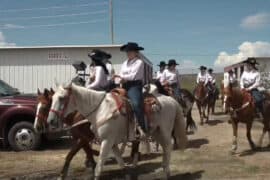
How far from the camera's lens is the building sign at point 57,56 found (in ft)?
69.6

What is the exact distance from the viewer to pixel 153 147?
12.2m

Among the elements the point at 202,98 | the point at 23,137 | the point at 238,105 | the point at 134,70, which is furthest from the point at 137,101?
the point at 202,98

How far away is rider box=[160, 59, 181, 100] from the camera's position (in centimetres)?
1388

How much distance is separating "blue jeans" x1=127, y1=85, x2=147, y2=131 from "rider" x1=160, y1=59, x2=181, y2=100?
214 inches

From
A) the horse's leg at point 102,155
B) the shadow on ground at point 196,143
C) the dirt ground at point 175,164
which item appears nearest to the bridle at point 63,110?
the horse's leg at point 102,155

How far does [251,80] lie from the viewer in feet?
41.0

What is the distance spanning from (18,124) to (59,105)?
4999mm

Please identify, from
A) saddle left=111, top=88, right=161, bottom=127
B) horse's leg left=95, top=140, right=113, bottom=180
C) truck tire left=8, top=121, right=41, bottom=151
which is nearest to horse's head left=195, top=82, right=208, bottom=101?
truck tire left=8, top=121, right=41, bottom=151

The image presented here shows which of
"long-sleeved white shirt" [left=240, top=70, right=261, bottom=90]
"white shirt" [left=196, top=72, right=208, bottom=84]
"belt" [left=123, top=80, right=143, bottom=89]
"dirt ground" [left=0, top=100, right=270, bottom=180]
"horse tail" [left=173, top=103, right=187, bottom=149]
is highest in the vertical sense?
"white shirt" [left=196, top=72, right=208, bottom=84]

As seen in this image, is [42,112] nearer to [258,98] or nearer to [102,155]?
[102,155]

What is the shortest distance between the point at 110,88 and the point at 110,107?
4.38 ft

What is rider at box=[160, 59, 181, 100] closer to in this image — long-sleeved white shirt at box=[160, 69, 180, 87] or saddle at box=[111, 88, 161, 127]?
long-sleeved white shirt at box=[160, 69, 180, 87]

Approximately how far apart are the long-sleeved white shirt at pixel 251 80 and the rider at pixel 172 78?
6.87 feet

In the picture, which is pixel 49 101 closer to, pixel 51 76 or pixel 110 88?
pixel 110 88
